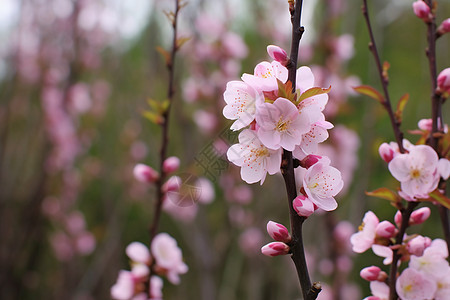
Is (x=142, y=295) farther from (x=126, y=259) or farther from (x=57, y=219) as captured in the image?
(x=126, y=259)

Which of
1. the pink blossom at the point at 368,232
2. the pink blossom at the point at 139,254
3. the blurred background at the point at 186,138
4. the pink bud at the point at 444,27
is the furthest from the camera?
the blurred background at the point at 186,138

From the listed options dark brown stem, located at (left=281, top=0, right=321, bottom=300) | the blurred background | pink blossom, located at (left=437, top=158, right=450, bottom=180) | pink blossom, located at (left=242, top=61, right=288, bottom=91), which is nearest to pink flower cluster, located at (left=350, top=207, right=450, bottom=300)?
pink blossom, located at (left=437, top=158, right=450, bottom=180)

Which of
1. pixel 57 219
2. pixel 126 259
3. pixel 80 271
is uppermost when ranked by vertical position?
pixel 57 219

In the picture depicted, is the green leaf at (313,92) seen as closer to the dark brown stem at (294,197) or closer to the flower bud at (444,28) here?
the dark brown stem at (294,197)

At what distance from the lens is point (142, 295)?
1.18 metres

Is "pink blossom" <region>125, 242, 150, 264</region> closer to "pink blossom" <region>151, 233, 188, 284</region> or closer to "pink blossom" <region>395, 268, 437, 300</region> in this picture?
"pink blossom" <region>151, 233, 188, 284</region>

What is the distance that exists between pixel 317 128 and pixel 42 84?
3.59 meters

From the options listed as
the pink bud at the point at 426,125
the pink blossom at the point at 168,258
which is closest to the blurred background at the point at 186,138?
the pink blossom at the point at 168,258

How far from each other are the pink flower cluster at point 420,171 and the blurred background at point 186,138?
948mm

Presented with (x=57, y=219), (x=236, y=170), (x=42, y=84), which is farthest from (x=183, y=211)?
(x=42, y=84)

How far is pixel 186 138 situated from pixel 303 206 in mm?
1716

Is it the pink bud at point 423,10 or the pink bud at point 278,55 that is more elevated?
the pink bud at point 423,10

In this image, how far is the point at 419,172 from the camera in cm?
77

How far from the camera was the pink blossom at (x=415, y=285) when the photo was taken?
75 cm
